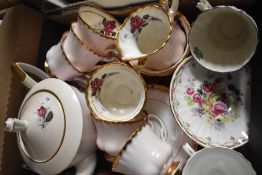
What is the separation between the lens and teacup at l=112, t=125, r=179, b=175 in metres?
0.73

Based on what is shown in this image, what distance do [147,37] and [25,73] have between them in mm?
311

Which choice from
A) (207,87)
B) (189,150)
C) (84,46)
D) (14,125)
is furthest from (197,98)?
(14,125)

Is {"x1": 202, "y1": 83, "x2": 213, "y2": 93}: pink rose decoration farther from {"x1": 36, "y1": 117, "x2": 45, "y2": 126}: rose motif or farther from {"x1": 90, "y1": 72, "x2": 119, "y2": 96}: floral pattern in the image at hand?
{"x1": 36, "y1": 117, "x2": 45, "y2": 126}: rose motif

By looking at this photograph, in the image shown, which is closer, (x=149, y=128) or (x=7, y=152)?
(x=149, y=128)

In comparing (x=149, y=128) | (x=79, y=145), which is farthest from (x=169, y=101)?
(x=79, y=145)

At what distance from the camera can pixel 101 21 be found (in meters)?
0.91

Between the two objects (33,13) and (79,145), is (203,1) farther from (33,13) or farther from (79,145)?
(33,13)

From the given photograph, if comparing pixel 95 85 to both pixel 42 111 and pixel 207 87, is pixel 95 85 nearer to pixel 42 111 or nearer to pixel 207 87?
pixel 42 111

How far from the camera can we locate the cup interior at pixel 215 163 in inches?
27.4

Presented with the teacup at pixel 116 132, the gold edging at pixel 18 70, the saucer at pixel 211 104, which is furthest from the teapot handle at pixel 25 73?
the saucer at pixel 211 104

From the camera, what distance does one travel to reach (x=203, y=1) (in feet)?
2.40

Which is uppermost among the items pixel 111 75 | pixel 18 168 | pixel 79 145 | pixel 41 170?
pixel 111 75

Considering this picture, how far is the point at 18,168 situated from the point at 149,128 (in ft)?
1.40

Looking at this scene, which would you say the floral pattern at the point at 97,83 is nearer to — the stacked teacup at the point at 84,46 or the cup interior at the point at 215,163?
the stacked teacup at the point at 84,46
